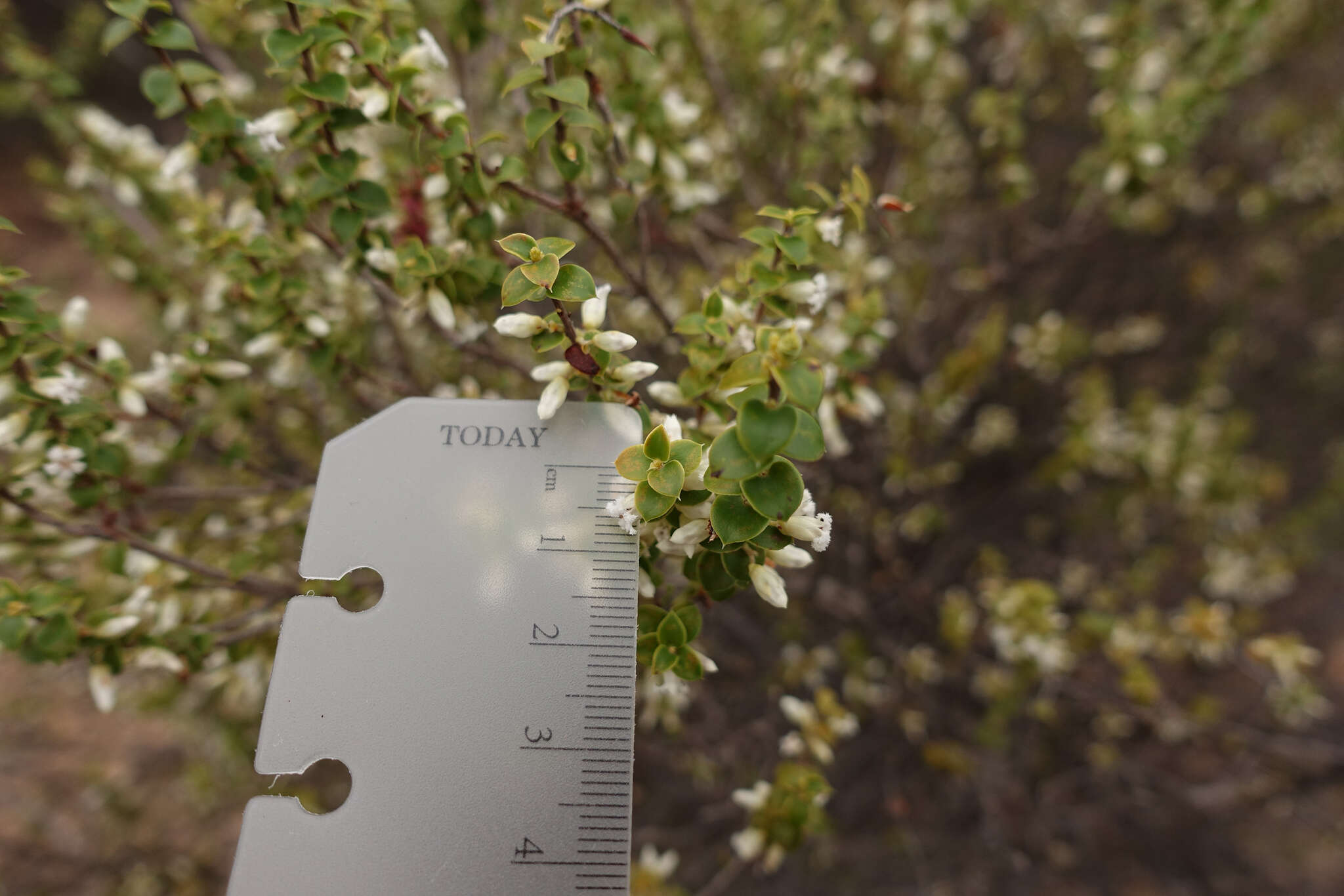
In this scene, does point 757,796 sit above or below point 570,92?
below

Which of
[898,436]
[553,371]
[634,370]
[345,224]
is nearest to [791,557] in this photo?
[634,370]

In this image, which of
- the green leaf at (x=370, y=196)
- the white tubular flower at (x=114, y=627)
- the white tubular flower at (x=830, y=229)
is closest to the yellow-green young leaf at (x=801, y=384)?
the white tubular flower at (x=830, y=229)

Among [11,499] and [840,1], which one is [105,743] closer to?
[11,499]

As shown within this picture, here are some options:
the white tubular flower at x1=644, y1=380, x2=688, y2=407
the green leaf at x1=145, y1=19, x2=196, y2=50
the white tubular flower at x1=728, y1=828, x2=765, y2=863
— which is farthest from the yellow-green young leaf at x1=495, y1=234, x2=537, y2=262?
the white tubular flower at x1=728, y1=828, x2=765, y2=863

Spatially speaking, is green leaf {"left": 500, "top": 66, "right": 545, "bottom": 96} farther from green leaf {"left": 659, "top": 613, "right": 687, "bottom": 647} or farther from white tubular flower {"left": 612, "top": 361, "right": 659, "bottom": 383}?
green leaf {"left": 659, "top": 613, "right": 687, "bottom": 647}

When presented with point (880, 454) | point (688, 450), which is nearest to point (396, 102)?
point (688, 450)

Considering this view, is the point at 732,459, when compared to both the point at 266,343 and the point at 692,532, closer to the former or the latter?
the point at 692,532

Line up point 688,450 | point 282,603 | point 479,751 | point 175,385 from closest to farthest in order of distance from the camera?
point 688,450 → point 479,751 → point 175,385 → point 282,603
